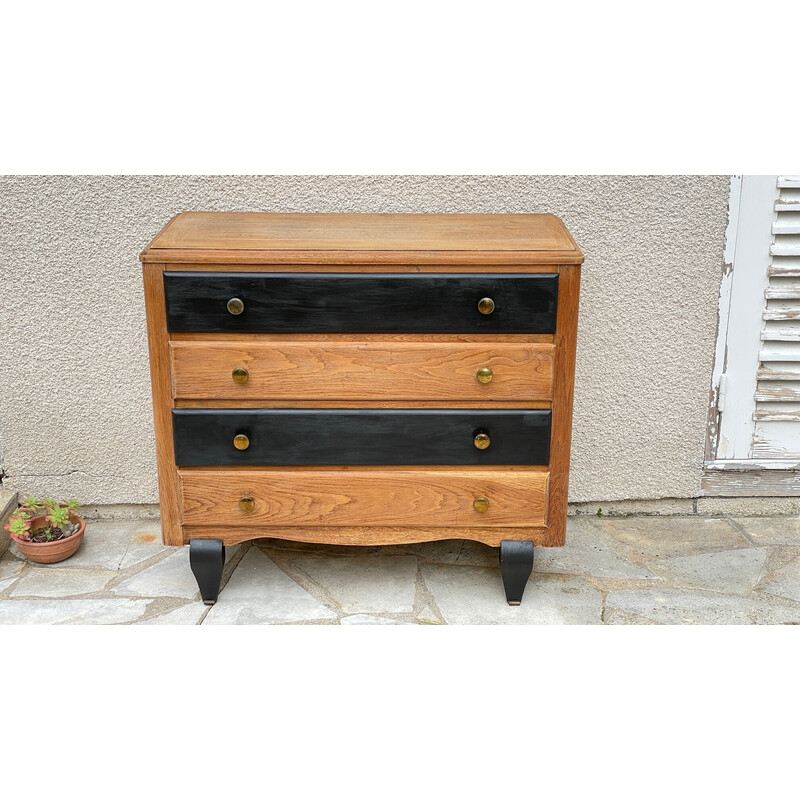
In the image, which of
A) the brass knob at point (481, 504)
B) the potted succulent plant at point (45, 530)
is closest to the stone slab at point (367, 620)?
the brass knob at point (481, 504)

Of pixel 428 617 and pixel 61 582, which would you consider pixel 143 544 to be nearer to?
pixel 61 582

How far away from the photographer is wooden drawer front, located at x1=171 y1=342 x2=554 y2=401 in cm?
258

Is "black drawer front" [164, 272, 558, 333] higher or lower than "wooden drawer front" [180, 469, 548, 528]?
higher

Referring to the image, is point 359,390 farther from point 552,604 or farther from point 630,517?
point 630,517

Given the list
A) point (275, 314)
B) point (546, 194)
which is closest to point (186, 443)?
point (275, 314)

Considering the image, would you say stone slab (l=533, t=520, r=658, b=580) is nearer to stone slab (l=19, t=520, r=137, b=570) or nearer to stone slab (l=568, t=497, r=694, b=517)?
stone slab (l=568, t=497, r=694, b=517)

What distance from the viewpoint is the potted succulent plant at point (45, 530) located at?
3094mm

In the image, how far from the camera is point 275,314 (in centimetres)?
255

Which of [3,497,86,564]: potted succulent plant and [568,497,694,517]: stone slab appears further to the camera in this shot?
[568,497,694,517]: stone slab

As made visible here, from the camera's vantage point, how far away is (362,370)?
2.60 meters

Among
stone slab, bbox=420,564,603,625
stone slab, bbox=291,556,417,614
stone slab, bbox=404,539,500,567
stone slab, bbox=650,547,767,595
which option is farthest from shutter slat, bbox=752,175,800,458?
stone slab, bbox=291,556,417,614

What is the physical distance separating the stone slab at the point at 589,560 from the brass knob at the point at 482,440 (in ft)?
2.27

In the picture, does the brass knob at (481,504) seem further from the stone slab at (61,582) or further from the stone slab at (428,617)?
the stone slab at (61,582)

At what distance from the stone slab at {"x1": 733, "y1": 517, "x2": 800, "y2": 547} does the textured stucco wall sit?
0.24m
